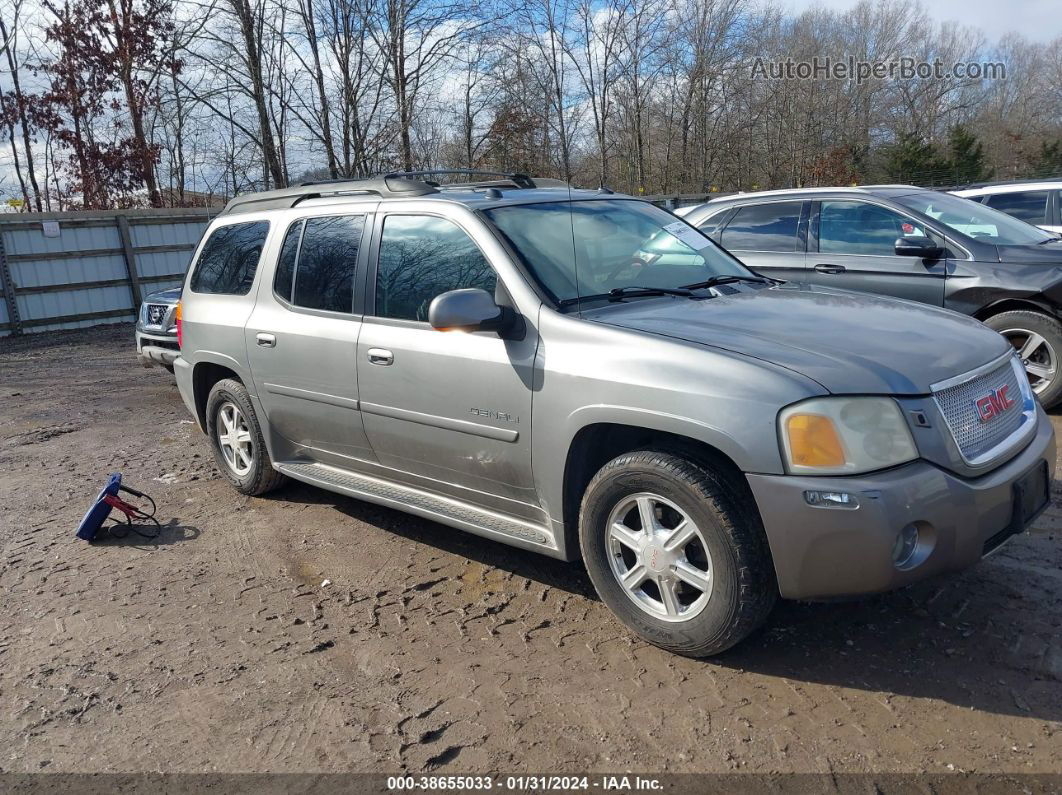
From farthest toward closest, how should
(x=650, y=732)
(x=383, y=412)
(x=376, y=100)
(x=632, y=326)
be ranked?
(x=376, y=100)
(x=383, y=412)
(x=632, y=326)
(x=650, y=732)

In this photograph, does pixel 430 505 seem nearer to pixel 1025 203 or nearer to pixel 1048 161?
pixel 1025 203

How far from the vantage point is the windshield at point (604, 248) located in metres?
3.94

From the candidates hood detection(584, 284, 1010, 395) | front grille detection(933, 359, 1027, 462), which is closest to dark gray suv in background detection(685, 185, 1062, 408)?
hood detection(584, 284, 1010, 395)

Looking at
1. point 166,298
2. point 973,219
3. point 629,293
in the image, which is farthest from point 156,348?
point 973,219

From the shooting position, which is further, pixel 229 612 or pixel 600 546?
pixel 229 612

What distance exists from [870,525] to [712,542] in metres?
0.53

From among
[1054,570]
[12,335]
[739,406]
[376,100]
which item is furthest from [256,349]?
[376,100]

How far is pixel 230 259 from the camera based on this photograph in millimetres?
5535

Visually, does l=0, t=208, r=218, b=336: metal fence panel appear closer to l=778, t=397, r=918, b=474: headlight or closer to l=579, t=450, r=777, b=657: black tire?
l=579, t=450, r=777, b=657: black tire

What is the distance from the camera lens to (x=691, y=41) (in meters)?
26.7

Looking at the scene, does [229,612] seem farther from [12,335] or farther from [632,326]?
[12,335]

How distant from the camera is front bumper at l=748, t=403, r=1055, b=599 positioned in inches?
112

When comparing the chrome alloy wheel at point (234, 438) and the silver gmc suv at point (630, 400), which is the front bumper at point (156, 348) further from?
the silver gmc suv at point (630, 400)

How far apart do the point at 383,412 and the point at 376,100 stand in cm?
1480
